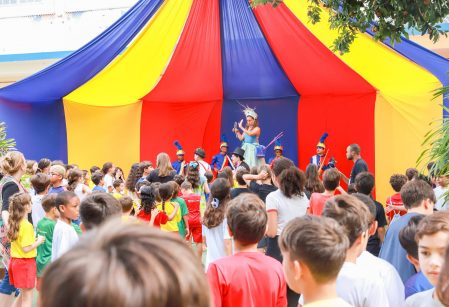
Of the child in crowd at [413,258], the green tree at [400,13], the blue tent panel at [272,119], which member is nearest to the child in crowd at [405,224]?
the child in crowd at [413,258]

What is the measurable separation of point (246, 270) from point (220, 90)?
995 centimetres

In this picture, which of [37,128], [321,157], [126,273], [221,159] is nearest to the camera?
[126,273]

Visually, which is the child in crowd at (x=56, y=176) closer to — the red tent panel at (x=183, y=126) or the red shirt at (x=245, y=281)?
the red shirt at (x=245, y=281)

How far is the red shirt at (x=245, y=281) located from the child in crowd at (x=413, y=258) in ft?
2.02

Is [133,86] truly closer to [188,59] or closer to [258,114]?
[188,59]

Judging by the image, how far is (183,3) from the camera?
9.37 metres

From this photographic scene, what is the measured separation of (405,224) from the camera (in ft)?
12.3

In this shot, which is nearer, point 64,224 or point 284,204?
point 64,224

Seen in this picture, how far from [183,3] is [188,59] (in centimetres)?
182

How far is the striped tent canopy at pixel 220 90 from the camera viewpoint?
9445mm

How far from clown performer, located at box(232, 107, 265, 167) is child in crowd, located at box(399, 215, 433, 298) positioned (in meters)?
8.41

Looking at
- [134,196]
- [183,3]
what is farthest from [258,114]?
[134,196]

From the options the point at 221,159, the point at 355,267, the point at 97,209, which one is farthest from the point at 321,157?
the point at 355,267

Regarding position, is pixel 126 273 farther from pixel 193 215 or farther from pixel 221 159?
pixel 221 159
